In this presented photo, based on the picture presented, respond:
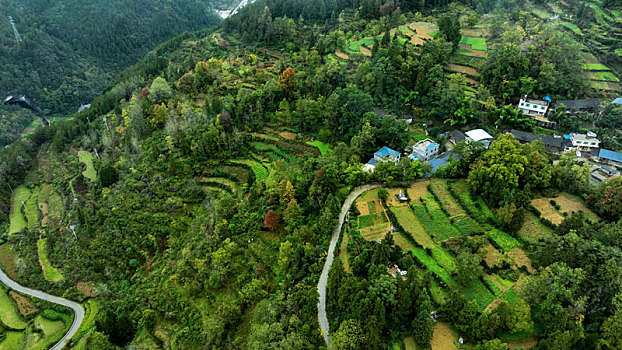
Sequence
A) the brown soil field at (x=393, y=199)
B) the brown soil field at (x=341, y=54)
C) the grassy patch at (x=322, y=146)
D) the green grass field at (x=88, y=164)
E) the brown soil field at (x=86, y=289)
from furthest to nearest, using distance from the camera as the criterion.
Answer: the brown soil field at (x=341, y=54)
the green grass field at (x=88, y=164)
the grassy patch at (x=322, y=146)
the brown soil field at (x=86, y=289)
the brown soil field at (x=393, y=199)

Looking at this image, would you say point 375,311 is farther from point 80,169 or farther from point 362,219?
point 80,169

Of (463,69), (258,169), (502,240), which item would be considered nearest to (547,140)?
(463,69)

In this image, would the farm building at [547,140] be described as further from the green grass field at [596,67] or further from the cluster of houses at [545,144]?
the green grass field at [596,67]

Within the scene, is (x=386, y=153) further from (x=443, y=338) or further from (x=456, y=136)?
(x=443, y=338)

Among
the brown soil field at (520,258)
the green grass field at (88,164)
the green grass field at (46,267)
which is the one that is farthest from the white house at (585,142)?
the green grass field at (88,164)

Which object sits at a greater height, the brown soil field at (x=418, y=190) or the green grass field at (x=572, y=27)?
the green grass field at (x=572, y=27)

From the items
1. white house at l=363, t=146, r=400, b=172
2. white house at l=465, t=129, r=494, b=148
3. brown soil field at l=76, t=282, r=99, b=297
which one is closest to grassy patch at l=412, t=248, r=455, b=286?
white house at l=363, t=146, r=400, b=172
